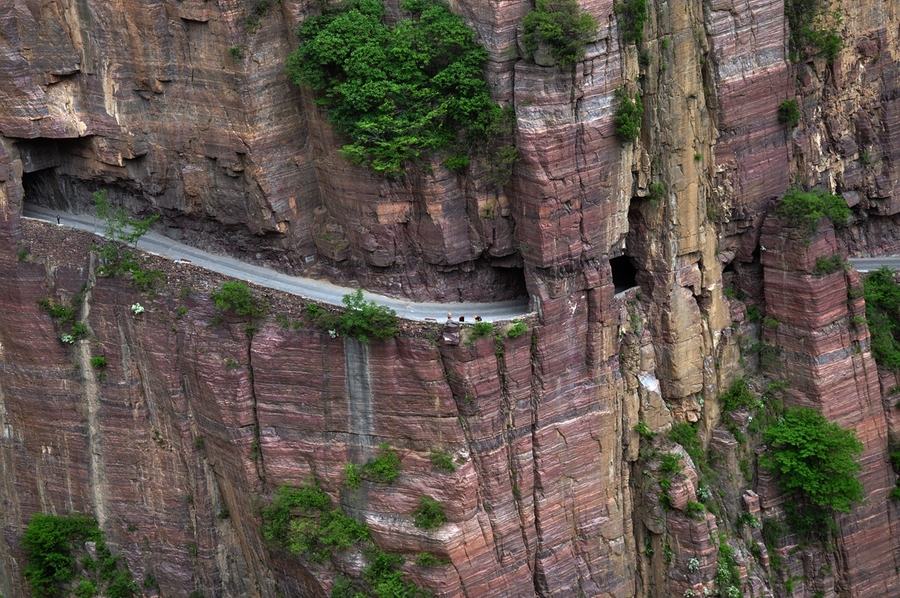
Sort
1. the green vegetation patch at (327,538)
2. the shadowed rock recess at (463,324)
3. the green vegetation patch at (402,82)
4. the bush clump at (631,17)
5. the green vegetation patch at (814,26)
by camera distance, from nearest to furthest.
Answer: the green vegetation patch at (402,82), the bush clump at (631,17), the shadowed rock recess at (463,324), the green vegetation patch at (327,538), the green vegetation patch at (814,26)

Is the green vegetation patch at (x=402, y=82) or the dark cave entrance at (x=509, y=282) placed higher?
the green vegetation patch at (x=402, y=82)

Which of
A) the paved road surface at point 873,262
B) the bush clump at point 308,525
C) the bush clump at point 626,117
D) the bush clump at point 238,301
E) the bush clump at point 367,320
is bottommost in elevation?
the bush clump at point 308,525

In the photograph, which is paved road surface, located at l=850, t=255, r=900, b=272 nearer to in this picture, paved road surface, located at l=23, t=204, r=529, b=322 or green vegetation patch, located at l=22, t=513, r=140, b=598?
paved road surface, located at l=23, t=204, r=529, b=322

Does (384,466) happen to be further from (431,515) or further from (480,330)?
(480,330)

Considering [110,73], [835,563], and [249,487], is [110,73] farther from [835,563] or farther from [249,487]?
[835,563]

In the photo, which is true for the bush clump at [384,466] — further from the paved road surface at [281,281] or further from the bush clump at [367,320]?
the paved road surface at [281,281]

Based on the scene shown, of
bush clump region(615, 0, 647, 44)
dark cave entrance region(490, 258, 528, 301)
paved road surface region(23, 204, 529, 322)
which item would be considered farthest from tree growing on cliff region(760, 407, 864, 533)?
bush clump region(615, 0, 647, 44)

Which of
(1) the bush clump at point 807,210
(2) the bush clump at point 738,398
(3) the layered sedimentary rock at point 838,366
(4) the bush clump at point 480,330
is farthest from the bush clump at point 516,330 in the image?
(1) the bush clump at point 807,210
